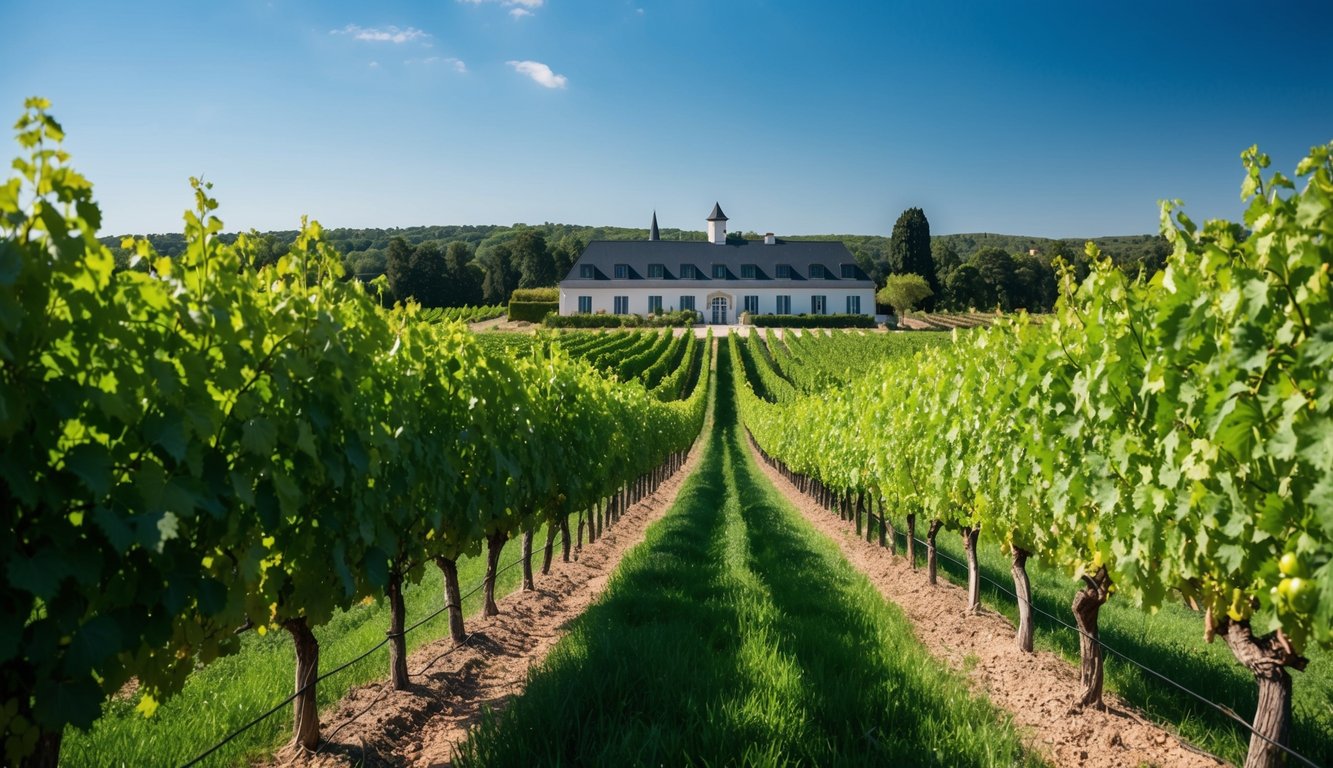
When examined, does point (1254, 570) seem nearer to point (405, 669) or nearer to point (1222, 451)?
point (1222, 451)

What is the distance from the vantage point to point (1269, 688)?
3570mm

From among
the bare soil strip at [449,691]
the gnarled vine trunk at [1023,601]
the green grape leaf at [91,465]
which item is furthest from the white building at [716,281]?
the green grape leaf at [91,465]

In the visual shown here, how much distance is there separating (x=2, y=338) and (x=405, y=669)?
401 centimetres

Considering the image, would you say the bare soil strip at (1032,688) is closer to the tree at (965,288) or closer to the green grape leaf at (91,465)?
the green grape leaf at (91,465)

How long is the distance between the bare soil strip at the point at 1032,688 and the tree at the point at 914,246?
250ft

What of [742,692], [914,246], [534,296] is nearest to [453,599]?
[742,692]

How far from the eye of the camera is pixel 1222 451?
3070 millimetres

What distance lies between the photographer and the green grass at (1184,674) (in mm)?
4387

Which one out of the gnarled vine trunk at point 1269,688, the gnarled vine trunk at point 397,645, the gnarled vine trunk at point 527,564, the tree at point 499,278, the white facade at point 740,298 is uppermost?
the tree at point 499,278

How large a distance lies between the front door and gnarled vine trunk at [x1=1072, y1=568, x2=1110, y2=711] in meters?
62.0

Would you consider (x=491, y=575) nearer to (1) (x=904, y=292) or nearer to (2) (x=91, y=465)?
(2) (x=91, y=465)

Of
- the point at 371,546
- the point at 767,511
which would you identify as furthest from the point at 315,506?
the point at 767,511

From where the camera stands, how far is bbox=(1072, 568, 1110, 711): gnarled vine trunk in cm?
495

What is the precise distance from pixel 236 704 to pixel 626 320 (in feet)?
187
